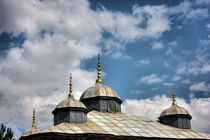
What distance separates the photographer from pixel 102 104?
38.6 meters

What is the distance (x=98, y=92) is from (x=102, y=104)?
1592mm

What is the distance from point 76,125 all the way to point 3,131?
12.0 metres

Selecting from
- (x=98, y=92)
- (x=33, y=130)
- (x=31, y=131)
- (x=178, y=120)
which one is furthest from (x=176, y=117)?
(x=31, y=131)

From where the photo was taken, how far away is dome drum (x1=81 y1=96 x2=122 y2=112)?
38500 mm

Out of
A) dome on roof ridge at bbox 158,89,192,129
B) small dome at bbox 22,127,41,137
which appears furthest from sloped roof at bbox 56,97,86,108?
dome on roof ridge at bbox 158,89,192,129

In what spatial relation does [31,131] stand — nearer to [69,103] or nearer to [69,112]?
[69,103]

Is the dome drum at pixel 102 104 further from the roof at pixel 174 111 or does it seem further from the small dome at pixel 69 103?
the small dome at pixel 69 103

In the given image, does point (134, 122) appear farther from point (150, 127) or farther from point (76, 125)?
point (76, 125)

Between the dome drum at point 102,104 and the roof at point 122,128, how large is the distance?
0.98 metres

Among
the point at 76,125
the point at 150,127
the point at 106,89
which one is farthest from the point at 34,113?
the point at 150,127

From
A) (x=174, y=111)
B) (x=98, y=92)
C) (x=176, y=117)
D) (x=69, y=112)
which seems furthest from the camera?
(x=98, y=92)

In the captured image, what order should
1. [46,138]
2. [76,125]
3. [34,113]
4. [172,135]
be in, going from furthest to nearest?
[34,113], [172,135], [76,125], [46,138]

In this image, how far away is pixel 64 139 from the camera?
28.1 meters

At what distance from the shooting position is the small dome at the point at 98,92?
3937 cm
